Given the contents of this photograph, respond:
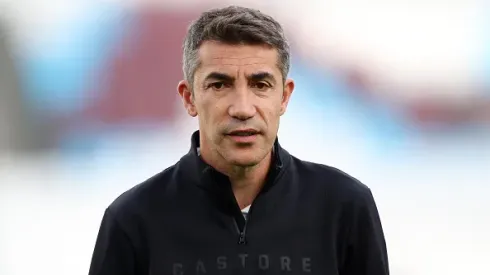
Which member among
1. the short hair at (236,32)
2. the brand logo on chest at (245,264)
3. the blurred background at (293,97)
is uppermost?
the blurred background at (293,97)

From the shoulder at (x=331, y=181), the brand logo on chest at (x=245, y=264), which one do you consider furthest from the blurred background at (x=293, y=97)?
the brand logo on chest at (x=245, y=264)

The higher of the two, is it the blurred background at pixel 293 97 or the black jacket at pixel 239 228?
the blurred background at pixel 293 97

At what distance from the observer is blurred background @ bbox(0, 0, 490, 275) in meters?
5.69

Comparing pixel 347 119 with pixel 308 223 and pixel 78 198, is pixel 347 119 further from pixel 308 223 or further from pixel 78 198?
pixel 308 223

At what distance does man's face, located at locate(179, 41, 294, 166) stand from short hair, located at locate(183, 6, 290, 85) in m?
0.01

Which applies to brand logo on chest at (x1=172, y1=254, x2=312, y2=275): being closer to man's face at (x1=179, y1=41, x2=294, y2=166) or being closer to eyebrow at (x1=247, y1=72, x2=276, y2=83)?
man's face at (x1=179, y1=41, x2=294, y2=166)

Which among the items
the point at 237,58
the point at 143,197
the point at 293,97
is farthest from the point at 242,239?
the point at 293,97

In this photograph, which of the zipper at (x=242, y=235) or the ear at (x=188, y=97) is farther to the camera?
the ear at (x=188, y=97)

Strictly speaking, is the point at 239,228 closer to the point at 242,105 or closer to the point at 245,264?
the point at 245,264

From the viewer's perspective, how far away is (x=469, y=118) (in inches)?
243

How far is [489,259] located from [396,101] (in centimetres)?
175

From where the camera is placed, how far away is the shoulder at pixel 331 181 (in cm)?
185

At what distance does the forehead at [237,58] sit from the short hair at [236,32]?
12mm

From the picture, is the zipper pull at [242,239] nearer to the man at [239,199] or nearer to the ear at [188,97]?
the man at [239,199]
